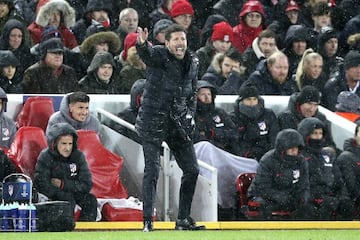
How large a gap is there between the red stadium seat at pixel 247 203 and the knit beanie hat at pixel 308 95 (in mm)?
1615

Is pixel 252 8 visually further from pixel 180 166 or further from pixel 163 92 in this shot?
pixel 163 92

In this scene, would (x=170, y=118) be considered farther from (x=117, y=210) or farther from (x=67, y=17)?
(x=67, y=17)

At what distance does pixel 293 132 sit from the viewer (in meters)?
18.1

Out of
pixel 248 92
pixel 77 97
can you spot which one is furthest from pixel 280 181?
pixel 77 97

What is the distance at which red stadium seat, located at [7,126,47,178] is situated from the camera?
17.5 m

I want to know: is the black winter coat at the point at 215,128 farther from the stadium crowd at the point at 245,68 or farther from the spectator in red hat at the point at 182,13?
the spectator in red hat at the point at 182,13

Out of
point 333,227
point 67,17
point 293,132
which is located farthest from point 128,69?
point 333,227

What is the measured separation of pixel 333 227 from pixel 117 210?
2758mm

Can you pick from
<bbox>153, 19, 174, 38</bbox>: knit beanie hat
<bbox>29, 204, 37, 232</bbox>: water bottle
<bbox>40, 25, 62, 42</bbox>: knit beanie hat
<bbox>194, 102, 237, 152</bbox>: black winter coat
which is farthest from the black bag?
<bbox>153, 19, 174, 38</bbox>: knit beanie hat

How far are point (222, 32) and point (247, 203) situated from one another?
4.45 m

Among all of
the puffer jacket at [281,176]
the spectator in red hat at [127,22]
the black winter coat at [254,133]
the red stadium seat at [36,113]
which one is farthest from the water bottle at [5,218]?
the spectator in red hat at [127,22]

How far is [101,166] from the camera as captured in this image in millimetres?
18219

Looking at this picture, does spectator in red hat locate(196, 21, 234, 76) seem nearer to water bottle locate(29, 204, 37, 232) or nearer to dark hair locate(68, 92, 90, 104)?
dark hair locate(68, 92, 90, 104)

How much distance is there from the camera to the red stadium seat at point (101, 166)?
18.1 metres
